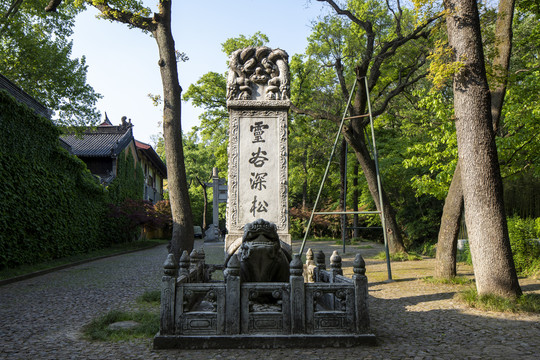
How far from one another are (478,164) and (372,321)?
3.04 meters

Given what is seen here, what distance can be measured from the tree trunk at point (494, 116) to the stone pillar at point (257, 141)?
13.5 ft

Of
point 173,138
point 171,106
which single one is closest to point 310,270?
point 173,138

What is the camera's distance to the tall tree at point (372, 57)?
11.7m

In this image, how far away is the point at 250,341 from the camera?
4.10m

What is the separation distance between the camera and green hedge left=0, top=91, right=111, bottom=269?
9789 mm

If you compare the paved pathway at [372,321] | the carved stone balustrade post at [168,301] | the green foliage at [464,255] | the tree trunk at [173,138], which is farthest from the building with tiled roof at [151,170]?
the carved stone balustrade post at [168,301]

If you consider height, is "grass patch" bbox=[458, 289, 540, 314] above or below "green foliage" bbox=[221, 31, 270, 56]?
below

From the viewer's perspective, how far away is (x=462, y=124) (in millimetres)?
6469

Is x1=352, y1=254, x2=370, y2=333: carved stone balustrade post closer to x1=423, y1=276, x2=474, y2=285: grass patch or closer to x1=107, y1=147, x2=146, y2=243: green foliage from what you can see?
x1=423, y1=276, x2=474, y2=285: grass patch

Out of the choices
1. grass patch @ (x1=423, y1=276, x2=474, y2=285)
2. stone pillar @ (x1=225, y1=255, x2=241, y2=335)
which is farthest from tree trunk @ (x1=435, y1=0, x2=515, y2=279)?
stone pillar @ (x1=225, y1=255, x2=241, y2=335)

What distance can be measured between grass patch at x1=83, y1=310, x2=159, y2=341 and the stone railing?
0.72 meters

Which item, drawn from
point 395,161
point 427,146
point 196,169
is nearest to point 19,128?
point 427,146

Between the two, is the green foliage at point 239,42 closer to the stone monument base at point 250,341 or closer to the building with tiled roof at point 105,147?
the building with tiled roof at point 105,147

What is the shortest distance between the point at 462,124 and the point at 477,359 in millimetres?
3959
